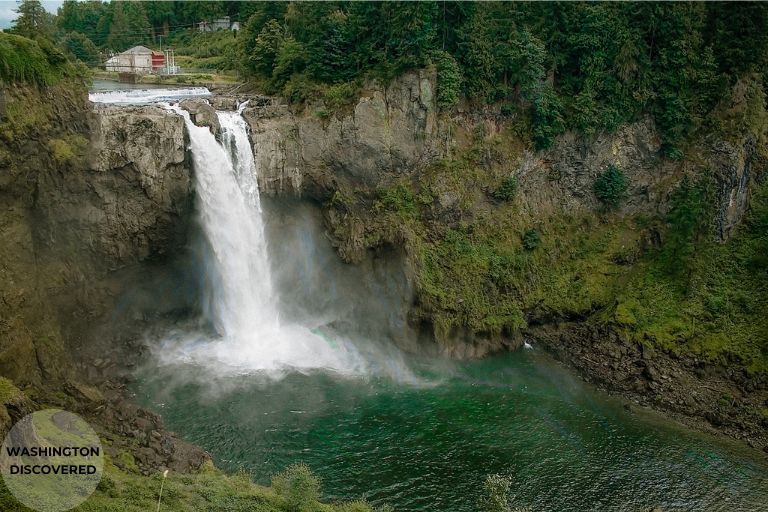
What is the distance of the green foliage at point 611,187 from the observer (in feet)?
127

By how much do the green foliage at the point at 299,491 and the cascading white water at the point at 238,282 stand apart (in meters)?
9.83

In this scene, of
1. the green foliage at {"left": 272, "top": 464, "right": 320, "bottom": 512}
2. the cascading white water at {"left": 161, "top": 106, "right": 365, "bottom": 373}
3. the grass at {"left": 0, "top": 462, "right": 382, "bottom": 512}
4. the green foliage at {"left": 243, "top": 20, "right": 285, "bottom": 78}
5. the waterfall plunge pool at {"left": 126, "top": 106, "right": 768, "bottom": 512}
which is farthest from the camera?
the green foliage at {"left": 243, "top": 20, "right": 285, "bottom": 78}

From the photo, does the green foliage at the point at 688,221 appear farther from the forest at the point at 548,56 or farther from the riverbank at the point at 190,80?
the riverbank at the point at 190,80

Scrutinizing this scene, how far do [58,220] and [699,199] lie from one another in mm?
32359

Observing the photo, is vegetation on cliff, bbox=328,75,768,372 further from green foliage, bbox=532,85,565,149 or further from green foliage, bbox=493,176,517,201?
green foliage, bbox=532,85,565,149

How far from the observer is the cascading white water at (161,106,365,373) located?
1228 inches

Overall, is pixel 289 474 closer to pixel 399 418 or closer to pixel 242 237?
pixel 399 418

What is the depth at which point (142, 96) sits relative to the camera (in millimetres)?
32844

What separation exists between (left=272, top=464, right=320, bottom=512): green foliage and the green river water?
2.23 m

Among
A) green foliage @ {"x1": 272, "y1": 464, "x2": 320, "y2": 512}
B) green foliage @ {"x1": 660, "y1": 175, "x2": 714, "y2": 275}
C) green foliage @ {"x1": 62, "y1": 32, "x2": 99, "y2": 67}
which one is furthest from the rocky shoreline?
green foliage @ {"x1": 62, "y1": 32, "x2": 99, "y2": 67}

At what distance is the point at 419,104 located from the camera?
3512 centimetres

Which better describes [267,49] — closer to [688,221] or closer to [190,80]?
[190,80]

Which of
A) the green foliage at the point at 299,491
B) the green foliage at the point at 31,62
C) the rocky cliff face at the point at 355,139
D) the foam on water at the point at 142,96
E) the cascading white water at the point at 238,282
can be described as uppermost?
the green foliage at the point at 31,62

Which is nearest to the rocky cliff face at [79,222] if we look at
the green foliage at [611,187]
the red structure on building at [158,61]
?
the red structure on building at [158,61]
